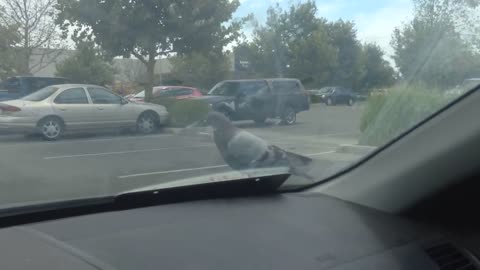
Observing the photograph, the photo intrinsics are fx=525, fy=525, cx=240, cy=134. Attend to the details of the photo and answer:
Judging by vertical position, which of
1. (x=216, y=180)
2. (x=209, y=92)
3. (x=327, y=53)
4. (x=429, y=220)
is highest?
(x=327, y=53)

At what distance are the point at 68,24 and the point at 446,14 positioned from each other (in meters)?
2.75

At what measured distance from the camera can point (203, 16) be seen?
179 inches

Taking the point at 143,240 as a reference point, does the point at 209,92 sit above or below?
above

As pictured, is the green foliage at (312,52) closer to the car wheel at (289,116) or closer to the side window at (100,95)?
A: the car wheel at (289,116)

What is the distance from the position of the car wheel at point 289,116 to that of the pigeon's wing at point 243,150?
1023 millimetres

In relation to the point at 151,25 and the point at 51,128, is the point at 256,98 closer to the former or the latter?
the point at 151,25

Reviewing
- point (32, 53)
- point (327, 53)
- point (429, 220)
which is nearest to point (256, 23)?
point (327, 53)

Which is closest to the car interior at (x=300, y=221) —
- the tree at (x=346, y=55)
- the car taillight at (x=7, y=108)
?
the car taillight at (x=7, y=108)

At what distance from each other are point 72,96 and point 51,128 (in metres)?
0.37

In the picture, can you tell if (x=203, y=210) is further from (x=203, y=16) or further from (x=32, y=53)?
(x=203, y=16)

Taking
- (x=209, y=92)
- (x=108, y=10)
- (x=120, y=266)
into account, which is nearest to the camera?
(x=120, y=266)

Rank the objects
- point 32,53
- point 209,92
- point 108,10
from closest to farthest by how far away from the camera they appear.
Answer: point 32,53 < point 108,10 < point 209,92

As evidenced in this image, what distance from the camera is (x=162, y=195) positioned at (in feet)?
9.69

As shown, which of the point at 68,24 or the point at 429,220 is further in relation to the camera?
the point at 68,24
